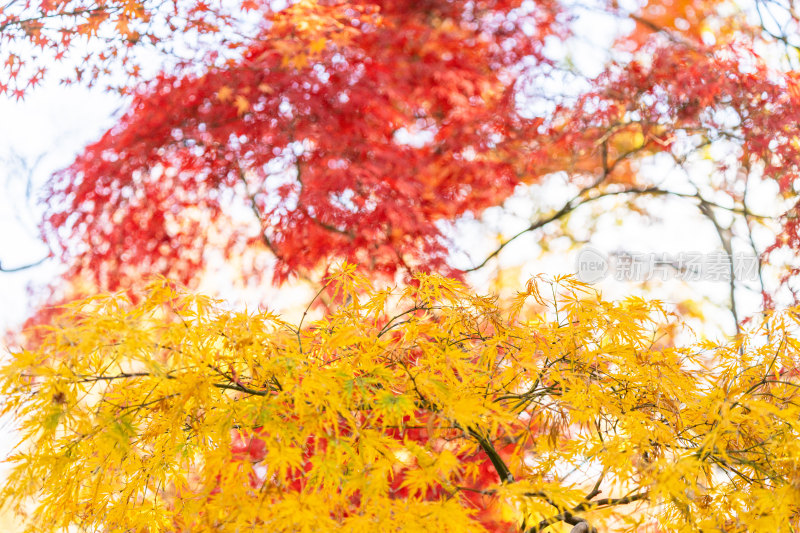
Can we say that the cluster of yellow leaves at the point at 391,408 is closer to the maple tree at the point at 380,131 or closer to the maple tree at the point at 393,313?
the maple tree at the point at 393,313

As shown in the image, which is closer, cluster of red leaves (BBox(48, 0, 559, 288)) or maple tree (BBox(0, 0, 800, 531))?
maple tree (BBox(0, 0, 800, 531))

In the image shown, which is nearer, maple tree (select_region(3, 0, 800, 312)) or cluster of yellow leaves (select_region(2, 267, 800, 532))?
cluster of yellow leaves (select_region(2, 267, 800, 532))

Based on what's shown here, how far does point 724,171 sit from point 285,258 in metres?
2.55

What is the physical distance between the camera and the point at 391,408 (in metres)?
1.17

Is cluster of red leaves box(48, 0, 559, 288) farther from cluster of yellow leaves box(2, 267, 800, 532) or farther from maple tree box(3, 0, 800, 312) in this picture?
cluster of yellow leaves box(2, 267, 800, 532)

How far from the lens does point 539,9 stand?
12.9 feet

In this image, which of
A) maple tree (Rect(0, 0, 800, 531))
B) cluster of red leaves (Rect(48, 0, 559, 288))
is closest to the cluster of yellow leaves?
maple tree (Rect(0, 0, 800, 531))

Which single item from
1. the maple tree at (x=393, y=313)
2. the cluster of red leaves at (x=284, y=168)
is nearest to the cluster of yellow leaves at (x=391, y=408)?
the maple tree at (x=393, y=313)

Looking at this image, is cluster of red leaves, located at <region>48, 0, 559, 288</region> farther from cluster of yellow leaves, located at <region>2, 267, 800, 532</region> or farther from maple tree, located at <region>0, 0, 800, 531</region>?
cluster of yellow leaves, located at <region>2, 267, 800, 532</region>

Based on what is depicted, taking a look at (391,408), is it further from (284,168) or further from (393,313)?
(284,168)

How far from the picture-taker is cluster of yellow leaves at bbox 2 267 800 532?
1.19 meters

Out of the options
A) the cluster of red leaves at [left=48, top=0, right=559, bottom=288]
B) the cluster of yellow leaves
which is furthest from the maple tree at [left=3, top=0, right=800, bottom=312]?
the cluster of yellow leaves

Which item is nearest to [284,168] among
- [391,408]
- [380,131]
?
[380,131]

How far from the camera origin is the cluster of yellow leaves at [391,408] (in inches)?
46.7
